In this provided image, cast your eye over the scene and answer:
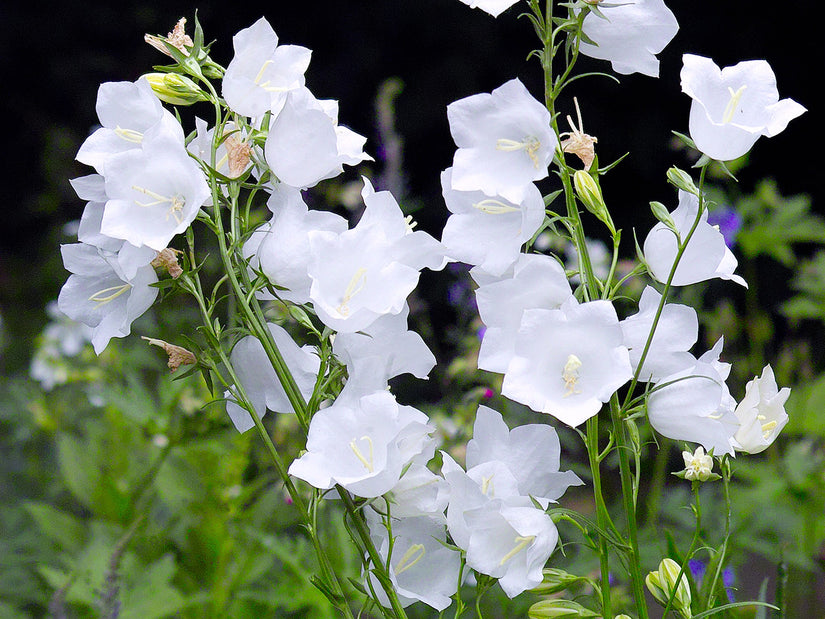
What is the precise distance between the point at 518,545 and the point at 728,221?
1652 millimetres

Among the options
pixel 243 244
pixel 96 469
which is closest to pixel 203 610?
pixel 96 469

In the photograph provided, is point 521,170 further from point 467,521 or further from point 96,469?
point 96,469

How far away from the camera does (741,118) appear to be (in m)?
0.63

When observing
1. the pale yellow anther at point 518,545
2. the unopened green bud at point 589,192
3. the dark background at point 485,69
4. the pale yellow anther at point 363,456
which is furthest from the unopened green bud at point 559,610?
the dark background at point 485,69

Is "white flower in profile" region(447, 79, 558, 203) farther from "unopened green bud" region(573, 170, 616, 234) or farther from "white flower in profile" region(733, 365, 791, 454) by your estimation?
"white flower in profile" region(733, 365, 791, 454)

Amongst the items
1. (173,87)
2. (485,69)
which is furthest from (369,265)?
(485,69)

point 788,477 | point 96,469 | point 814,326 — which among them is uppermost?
point 96,469

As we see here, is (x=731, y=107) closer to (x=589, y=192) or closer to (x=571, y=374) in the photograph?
(x=589, y=192)

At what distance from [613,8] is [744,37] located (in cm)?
301

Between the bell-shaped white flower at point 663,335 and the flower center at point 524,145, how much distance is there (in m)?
0.13

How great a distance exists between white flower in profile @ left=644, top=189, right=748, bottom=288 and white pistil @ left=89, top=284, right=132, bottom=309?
42cm

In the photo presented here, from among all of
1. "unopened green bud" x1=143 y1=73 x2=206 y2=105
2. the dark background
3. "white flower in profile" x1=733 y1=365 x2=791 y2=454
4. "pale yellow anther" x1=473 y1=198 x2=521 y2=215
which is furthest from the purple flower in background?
"unopened green bud" x1=143 y1=73 x2=206 y2=105

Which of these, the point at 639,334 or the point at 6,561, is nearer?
the point at 639,334

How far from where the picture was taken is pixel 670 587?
0.67 meters
